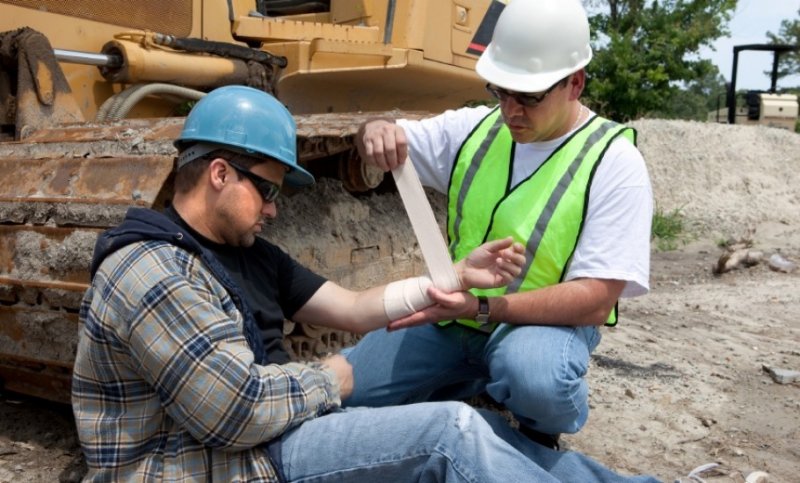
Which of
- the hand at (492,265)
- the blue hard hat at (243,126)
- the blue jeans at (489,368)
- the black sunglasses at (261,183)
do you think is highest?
the blue hard hat at (243,126)

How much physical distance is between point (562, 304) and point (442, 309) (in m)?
0.37

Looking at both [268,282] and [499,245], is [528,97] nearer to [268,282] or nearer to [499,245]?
[499,245]

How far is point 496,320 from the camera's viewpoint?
2.76 m

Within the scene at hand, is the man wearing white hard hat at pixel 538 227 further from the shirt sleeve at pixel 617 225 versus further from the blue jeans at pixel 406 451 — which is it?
the blue jeans at pixel 406 451

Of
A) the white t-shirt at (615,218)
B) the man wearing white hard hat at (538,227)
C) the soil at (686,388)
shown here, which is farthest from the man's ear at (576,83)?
the soil at (686,388)

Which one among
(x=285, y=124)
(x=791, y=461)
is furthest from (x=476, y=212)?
(x=791, y=461)

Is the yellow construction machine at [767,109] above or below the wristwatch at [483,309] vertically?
below

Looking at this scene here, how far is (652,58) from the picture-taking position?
21406mm

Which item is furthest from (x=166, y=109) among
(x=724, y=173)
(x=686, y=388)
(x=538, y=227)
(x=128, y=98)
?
(x=724, y=173)

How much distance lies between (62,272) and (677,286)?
6.94 metres

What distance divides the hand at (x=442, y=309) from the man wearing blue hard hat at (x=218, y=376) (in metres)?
0.33

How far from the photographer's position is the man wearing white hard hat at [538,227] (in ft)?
8.80

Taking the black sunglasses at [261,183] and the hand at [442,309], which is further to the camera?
the hand at [442,309]

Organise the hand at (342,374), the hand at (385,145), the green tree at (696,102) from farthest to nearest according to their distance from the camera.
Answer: the green tree at (696,102), the hand at (385,145), the hand at (342,374)
